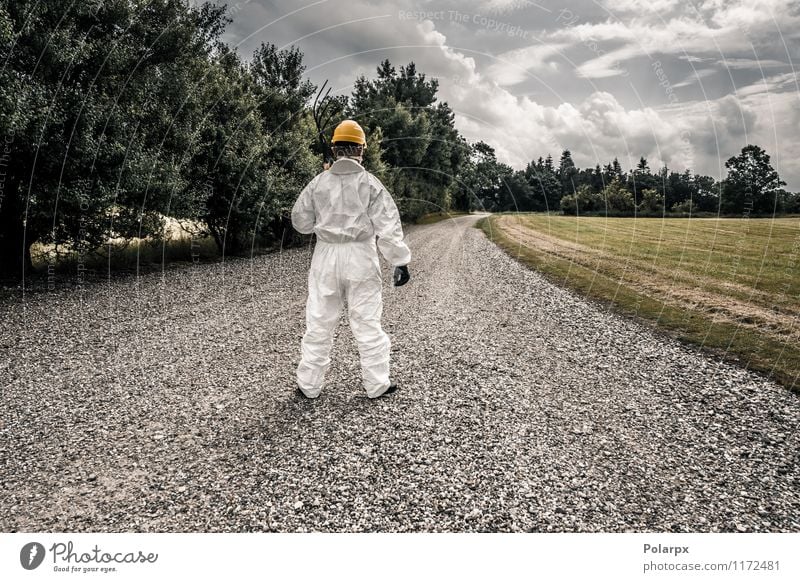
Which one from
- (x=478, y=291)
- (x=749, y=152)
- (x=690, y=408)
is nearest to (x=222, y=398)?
(x=690, y=408)

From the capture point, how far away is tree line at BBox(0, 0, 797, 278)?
8.95 meters

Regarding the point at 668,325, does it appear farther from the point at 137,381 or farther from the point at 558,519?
the point at 137,381

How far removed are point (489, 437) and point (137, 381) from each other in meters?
4.15

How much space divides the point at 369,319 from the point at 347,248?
773 millimetres

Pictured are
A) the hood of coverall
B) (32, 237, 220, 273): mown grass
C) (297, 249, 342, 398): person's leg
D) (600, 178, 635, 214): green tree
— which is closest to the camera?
the hood of coverall

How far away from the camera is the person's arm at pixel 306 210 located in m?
4.78

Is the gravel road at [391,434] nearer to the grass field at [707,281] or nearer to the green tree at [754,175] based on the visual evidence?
the grass field at [707,281]

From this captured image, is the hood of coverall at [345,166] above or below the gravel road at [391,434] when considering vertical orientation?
above

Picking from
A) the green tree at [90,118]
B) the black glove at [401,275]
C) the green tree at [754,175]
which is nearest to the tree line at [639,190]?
the green tree at [754,175]

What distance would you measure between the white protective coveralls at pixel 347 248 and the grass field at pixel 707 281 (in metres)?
5.43

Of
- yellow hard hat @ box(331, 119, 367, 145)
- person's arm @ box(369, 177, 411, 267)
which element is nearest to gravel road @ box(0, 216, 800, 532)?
person's arm @ box(369, 177, 411, 267)

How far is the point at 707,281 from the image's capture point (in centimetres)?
1251

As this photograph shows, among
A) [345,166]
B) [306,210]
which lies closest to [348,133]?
[345,166]

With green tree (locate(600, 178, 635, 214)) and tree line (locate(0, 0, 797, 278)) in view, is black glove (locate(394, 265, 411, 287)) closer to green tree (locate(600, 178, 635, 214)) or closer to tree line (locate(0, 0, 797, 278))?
tree line (locate(0, 0, 797, 278))
